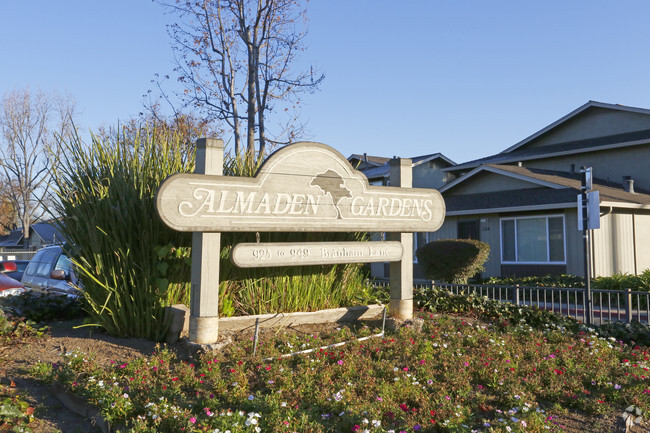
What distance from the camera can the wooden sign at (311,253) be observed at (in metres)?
6.27

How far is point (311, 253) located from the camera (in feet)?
22.4

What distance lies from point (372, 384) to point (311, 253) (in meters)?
2.19

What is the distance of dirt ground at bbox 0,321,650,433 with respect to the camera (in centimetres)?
443

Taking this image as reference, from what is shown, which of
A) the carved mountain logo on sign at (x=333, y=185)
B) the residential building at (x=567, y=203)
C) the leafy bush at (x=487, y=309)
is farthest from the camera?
the residential building at (x=567, y=203)

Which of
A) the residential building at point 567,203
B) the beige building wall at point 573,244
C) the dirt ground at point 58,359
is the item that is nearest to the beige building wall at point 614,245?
the residential building at point 567,203

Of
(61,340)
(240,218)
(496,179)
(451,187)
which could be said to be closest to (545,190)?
(496,179)

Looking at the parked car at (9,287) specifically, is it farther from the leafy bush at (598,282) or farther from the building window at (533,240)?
the building window at (533,240)

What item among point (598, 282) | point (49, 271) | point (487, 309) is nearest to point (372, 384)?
point (487, 309)

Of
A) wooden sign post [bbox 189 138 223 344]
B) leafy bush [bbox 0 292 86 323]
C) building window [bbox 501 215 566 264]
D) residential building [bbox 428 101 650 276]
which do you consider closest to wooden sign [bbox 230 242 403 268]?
wooden sign post [bbox 189 138 223 344]

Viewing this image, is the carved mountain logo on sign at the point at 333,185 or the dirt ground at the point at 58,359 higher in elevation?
the carved mountain logo on sign at the point at 333,185

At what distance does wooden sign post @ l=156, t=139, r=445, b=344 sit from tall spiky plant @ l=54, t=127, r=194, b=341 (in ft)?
1.93

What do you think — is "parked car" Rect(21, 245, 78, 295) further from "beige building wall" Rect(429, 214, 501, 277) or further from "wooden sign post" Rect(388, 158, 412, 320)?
"beige building wall" Rect(429, 214, 501, 277)

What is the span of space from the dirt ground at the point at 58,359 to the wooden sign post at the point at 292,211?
2.72 feet

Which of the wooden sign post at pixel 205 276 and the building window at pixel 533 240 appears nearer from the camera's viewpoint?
the wooden sign post at pixel 205 276
